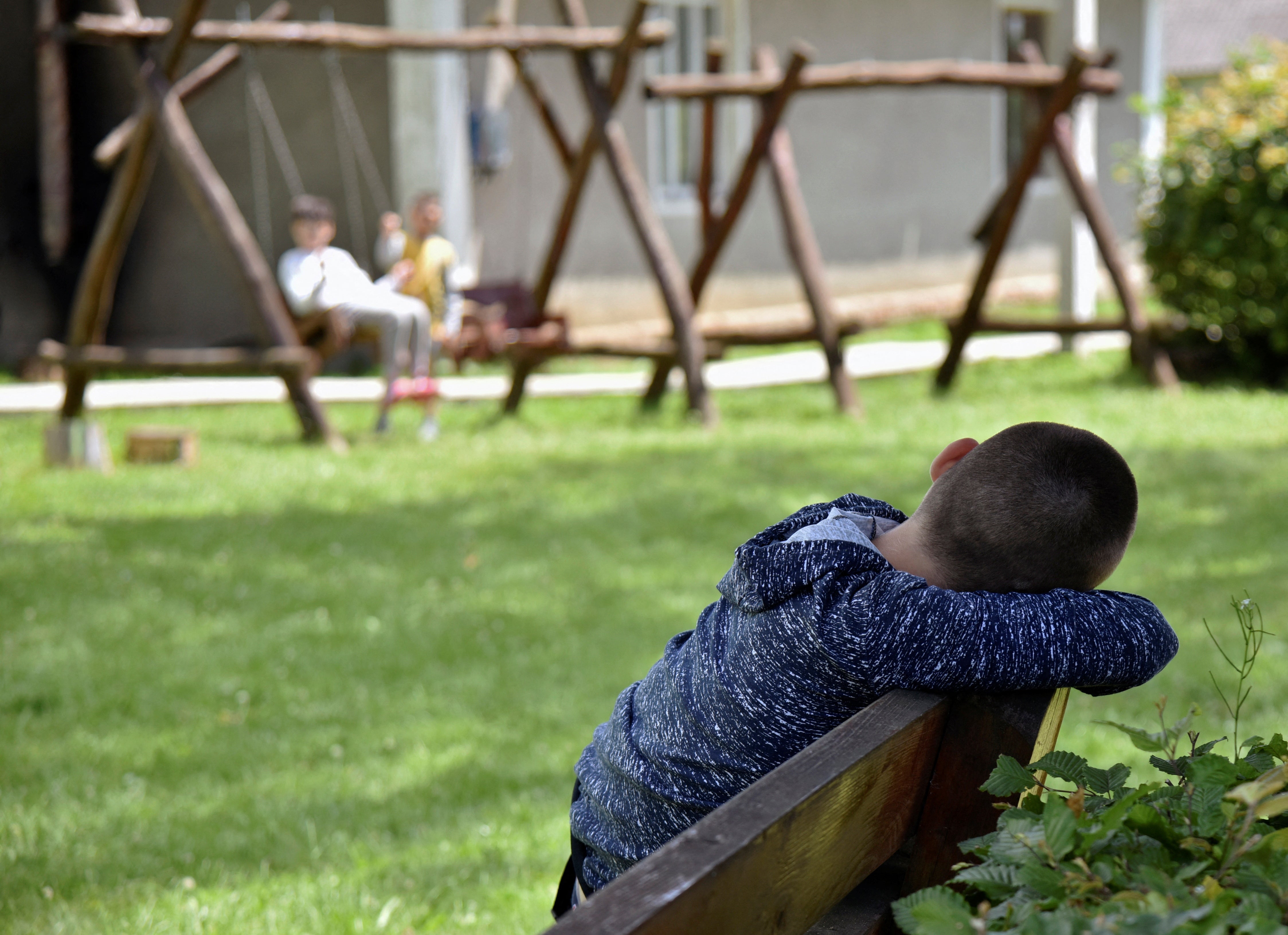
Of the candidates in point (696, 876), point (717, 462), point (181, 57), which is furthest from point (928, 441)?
point (696, 876)

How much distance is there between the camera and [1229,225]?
9.32 m

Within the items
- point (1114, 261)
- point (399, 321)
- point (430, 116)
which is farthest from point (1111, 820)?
point (430, 116)

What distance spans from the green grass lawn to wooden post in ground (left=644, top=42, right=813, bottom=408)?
1.56ft

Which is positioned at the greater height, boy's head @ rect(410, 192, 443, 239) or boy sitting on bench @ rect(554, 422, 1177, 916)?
boy's head @ rect(410, 192, 443, 239)

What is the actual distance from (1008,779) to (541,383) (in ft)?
29.6

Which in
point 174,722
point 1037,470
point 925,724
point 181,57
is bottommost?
point 174,722

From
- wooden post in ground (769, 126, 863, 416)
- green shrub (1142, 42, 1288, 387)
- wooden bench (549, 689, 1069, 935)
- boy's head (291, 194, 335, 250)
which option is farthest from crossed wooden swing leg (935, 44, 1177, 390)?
wooden bench (549, 689, 1069, 935)

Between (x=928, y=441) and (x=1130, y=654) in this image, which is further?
(x=928, y=441)

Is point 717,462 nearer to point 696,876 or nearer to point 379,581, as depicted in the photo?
point 379,581

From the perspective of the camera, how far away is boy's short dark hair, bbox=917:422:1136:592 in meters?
1.44

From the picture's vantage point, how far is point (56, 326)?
1188cm

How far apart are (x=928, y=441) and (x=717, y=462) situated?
1314 mm

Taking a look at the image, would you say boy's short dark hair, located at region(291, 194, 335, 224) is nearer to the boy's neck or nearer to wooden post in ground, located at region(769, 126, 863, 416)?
wooden post in ground, located at region(769, 126, 863, 416)

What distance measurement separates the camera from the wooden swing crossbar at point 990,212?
827 cm
